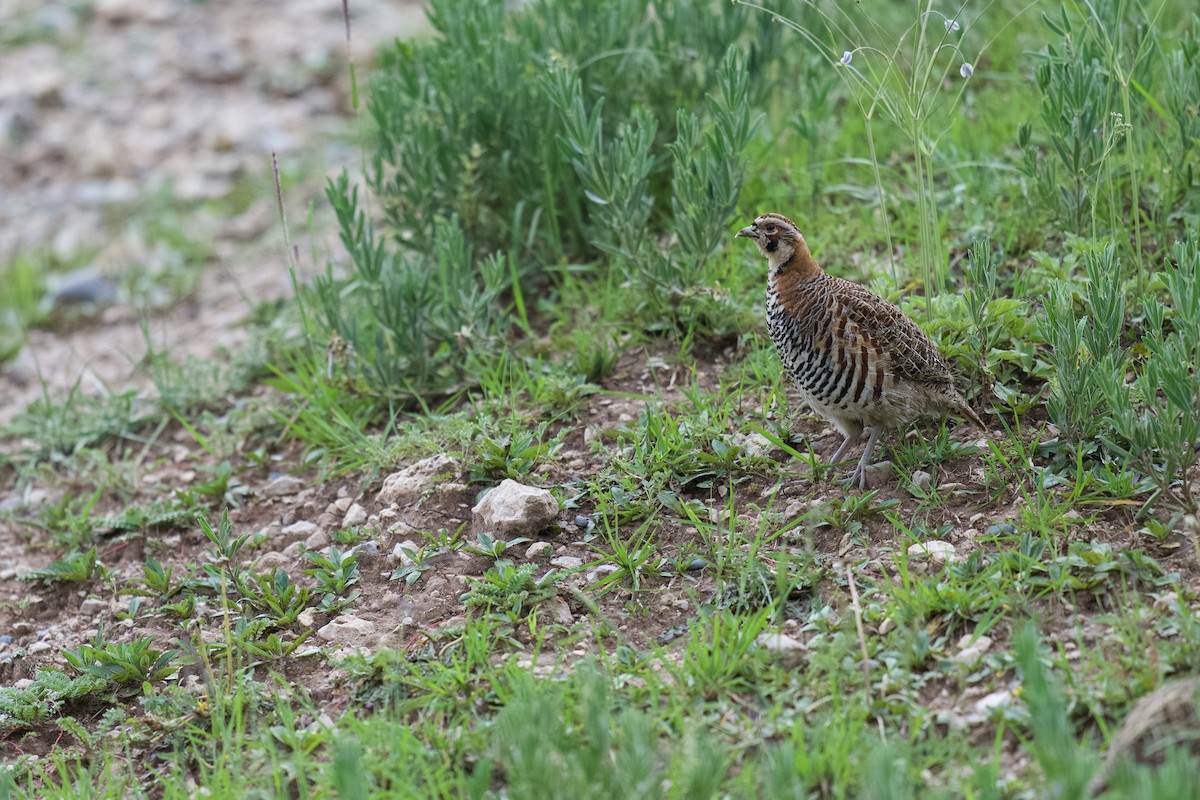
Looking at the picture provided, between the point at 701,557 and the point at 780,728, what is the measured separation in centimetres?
87

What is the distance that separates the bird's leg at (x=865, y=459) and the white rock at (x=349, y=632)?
1.73 m

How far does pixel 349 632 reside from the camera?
388cm

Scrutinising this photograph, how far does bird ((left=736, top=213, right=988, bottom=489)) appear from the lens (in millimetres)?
3957

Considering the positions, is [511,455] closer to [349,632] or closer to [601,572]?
[601,572]

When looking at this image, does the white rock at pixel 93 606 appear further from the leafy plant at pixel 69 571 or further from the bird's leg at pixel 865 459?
the bird's leg at pixel 865 459

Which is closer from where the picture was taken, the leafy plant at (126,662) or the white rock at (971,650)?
the white rock at (971,650)

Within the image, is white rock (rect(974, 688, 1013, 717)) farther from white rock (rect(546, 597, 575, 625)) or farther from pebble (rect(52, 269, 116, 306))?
pebble (rect(52, 269, 116, 306))

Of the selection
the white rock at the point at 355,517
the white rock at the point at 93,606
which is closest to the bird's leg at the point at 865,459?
the white rock at the point at 355,517

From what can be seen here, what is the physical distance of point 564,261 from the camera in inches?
223

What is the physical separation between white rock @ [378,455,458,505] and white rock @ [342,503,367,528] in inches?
3.4

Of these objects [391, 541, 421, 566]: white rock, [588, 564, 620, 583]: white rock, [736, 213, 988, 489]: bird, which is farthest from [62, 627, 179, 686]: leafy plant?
[736, 213, 988, 489]: bird

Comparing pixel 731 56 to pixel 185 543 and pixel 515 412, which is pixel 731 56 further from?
pixel 185 543

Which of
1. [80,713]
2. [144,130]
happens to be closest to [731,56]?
[80,713]

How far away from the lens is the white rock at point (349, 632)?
12.6 feet
